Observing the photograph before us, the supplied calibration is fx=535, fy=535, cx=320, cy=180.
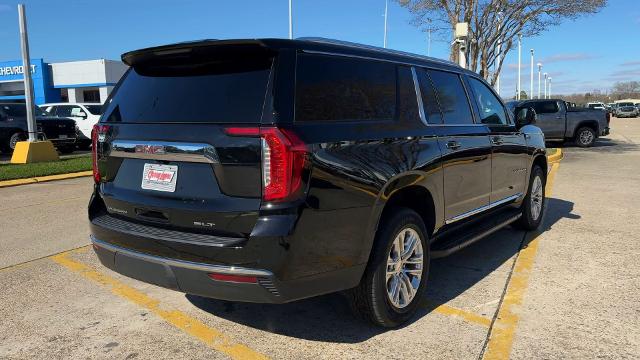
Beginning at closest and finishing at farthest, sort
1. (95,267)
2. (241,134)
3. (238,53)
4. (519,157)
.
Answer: (241,134) → (238,53) → (95,267) → (519,157)

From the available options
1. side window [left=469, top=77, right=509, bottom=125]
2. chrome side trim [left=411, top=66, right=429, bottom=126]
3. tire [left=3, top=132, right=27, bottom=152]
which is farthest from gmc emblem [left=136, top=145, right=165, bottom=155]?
tire [left=3, top=132, right=27, bottom=152]

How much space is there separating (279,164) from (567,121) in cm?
1903

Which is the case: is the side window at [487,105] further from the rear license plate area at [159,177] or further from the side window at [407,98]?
the rear license plate area at [159,177]

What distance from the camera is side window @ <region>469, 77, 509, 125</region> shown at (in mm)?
5066

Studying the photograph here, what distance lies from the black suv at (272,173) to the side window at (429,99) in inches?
1.7

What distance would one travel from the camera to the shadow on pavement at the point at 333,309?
3678 mm

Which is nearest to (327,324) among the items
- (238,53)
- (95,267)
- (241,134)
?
(241,134)

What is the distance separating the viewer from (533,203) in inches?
251

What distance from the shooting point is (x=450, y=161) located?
421 centimetres

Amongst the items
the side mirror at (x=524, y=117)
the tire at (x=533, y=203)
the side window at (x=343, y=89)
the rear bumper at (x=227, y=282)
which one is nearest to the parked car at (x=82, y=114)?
the tire at (x=533, y=203)

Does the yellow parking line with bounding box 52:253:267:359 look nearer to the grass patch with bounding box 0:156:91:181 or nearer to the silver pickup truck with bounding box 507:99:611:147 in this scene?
the grass patch with bounding box 0:156:91:181

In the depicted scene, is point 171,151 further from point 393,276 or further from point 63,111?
point 63,111

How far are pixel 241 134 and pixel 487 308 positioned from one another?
7.84ft

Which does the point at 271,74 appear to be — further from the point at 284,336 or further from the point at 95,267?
the point at 95,267
